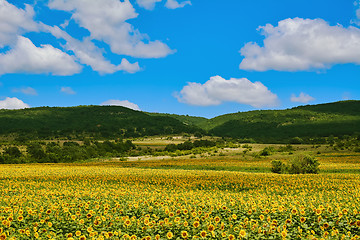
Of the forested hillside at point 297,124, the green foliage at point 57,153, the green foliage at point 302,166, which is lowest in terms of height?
the green foliage at point 302,166

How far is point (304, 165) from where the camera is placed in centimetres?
3053

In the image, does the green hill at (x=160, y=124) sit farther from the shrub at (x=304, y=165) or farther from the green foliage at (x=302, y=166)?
the shrub at (x=304, y=165)

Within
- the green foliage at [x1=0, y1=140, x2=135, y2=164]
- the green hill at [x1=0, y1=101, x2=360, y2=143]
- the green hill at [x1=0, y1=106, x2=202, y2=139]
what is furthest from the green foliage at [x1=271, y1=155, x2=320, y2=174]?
the green hill at [x1=0, y1=106, x2=202, y2=139]

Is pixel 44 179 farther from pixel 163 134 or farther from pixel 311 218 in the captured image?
pixel 163 134

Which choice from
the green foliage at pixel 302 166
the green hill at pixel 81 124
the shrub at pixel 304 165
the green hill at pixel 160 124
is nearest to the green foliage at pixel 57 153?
the green hill at pixel 160 124

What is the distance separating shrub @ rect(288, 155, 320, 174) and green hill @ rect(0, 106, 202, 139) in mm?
97868

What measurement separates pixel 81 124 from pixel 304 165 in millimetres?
118686

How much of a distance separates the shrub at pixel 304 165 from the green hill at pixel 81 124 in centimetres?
9787

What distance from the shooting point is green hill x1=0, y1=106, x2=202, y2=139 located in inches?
4648

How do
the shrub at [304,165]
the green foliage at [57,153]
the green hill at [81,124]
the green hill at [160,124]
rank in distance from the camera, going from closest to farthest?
the shrub at [304,165] < the green foliage at [57,153] < the green hill at [160,124] < the green hill at [81,124]

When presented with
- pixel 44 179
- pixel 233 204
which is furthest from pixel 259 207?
pixel 44 179

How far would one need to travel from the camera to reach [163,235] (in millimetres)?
7320

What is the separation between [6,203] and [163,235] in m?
6.75

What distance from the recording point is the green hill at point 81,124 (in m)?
118
